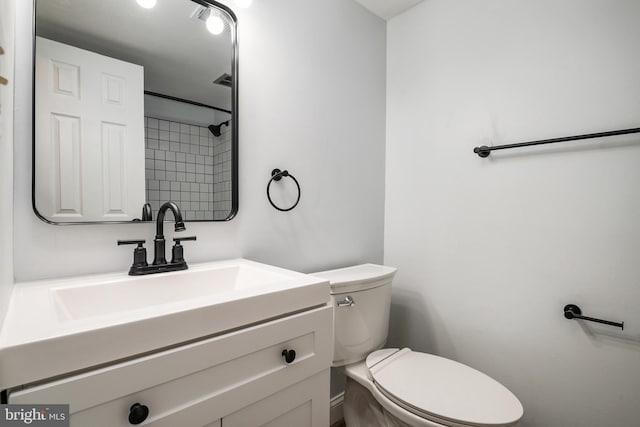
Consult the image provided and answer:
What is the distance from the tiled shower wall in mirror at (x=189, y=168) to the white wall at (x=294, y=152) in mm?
67

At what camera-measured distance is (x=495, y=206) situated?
1402 mm

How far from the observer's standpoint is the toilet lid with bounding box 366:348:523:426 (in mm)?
917

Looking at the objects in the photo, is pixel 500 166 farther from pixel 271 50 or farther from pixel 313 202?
pixel 271 50

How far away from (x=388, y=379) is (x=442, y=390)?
186mm

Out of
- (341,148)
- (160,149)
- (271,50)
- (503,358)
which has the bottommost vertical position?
(503,358)

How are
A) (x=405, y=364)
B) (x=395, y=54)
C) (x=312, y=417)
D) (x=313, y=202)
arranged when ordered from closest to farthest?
(x=312, y=417) → (x=405, y=364) → (x=313, y=202) → (x=395, y=54)

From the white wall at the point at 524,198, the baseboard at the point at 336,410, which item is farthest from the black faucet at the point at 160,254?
the white wall at the point at 524,198

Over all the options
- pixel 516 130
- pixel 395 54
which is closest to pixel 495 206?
pixel 516 130

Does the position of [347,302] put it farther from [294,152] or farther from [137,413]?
[137,413]

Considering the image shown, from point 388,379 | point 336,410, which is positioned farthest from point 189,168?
point 336,410

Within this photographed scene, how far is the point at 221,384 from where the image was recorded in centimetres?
64

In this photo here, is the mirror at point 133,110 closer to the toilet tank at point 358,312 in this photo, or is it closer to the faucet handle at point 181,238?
the faucet handle at point 181,238

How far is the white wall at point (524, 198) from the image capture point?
1101mm

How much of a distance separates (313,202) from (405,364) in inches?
32.1
